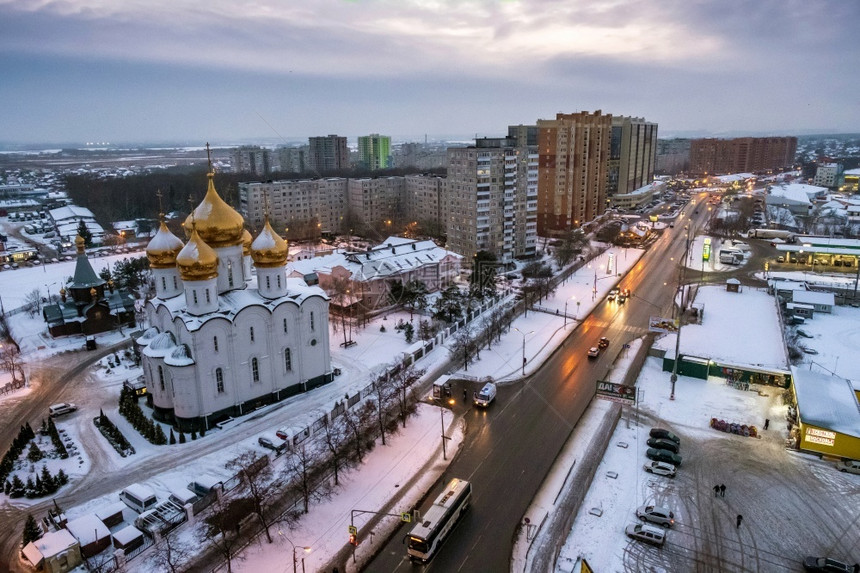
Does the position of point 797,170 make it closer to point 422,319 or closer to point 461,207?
point 461,207

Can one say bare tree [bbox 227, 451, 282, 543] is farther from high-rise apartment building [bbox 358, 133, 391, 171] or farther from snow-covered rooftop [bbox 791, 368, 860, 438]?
high-rise apartment building [bbox 358, 133, 391, 171]

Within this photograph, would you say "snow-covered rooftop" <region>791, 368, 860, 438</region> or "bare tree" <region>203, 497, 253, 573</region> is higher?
"snow-covered rooftop" <region>791, 368, 860, 438</region>

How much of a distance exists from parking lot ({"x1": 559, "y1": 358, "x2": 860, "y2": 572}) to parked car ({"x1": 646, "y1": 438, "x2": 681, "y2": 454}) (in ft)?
1.76

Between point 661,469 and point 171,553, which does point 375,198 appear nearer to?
point 661,469

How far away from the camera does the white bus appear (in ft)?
65.5

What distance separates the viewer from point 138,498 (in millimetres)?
23250

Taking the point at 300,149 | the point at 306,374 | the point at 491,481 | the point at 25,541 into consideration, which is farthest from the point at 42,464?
the point at 300,149

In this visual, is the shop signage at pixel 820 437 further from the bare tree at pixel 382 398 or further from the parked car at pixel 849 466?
the bare tree at pixel 382 398

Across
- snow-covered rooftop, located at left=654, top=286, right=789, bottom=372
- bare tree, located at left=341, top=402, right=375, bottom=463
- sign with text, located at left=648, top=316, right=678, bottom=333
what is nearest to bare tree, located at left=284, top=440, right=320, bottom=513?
bare tree, located at left=341, top=402, right=375, bottom=463

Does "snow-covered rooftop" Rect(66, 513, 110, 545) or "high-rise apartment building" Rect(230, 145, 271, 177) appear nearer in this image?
"snow-covered rooftop" Rect(66, 513, 110, 545)

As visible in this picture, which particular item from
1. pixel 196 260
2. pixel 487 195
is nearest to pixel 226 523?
pixel 196 260

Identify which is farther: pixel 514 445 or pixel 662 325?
pixel 662 325

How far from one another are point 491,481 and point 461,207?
43911 millimetres

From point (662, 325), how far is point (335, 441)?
94.7 ft
